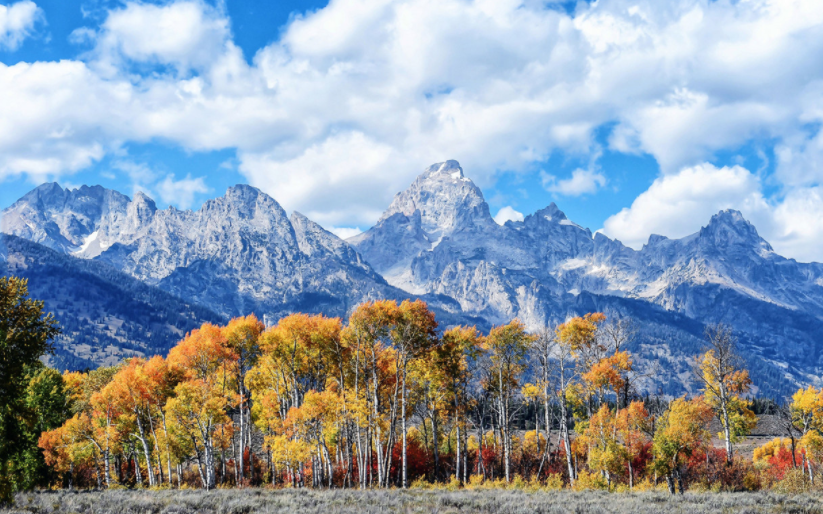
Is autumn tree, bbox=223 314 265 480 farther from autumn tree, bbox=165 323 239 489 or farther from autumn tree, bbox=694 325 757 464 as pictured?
autumn tree, bbox=694 325 757 464

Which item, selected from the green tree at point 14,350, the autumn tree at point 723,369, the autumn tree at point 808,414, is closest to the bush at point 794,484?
the autumn tree at point 723,369

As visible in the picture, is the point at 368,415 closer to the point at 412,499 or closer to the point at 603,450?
the point at 412,499

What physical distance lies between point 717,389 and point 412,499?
1729 inches

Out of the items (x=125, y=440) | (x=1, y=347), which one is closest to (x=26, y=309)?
(x=1, y=347)

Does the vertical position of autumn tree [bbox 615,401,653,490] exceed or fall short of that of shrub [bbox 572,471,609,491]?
it exceeds it

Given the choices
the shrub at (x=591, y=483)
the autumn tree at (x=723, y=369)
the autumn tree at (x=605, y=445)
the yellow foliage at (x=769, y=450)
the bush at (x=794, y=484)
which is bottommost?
the yellow foliage at (x=769, y=450)

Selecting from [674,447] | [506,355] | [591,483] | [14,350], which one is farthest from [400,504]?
[506,355]

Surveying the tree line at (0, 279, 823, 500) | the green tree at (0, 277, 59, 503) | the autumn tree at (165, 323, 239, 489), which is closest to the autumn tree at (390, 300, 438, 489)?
the tree line at (0, 279, 823, 500)

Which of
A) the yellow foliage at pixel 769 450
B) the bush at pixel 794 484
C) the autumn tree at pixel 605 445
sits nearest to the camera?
the bush at pixel 794 484

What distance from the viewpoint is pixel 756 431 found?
113 m

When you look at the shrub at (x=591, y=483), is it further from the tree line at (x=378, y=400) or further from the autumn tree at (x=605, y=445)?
the autumn tree at (x=605, y=445)

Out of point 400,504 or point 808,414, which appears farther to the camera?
point 808,414

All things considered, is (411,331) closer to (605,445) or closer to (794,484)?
(605,445)

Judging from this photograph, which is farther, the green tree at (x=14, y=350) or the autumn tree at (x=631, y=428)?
the autumn tree at (x=631, y=428)
